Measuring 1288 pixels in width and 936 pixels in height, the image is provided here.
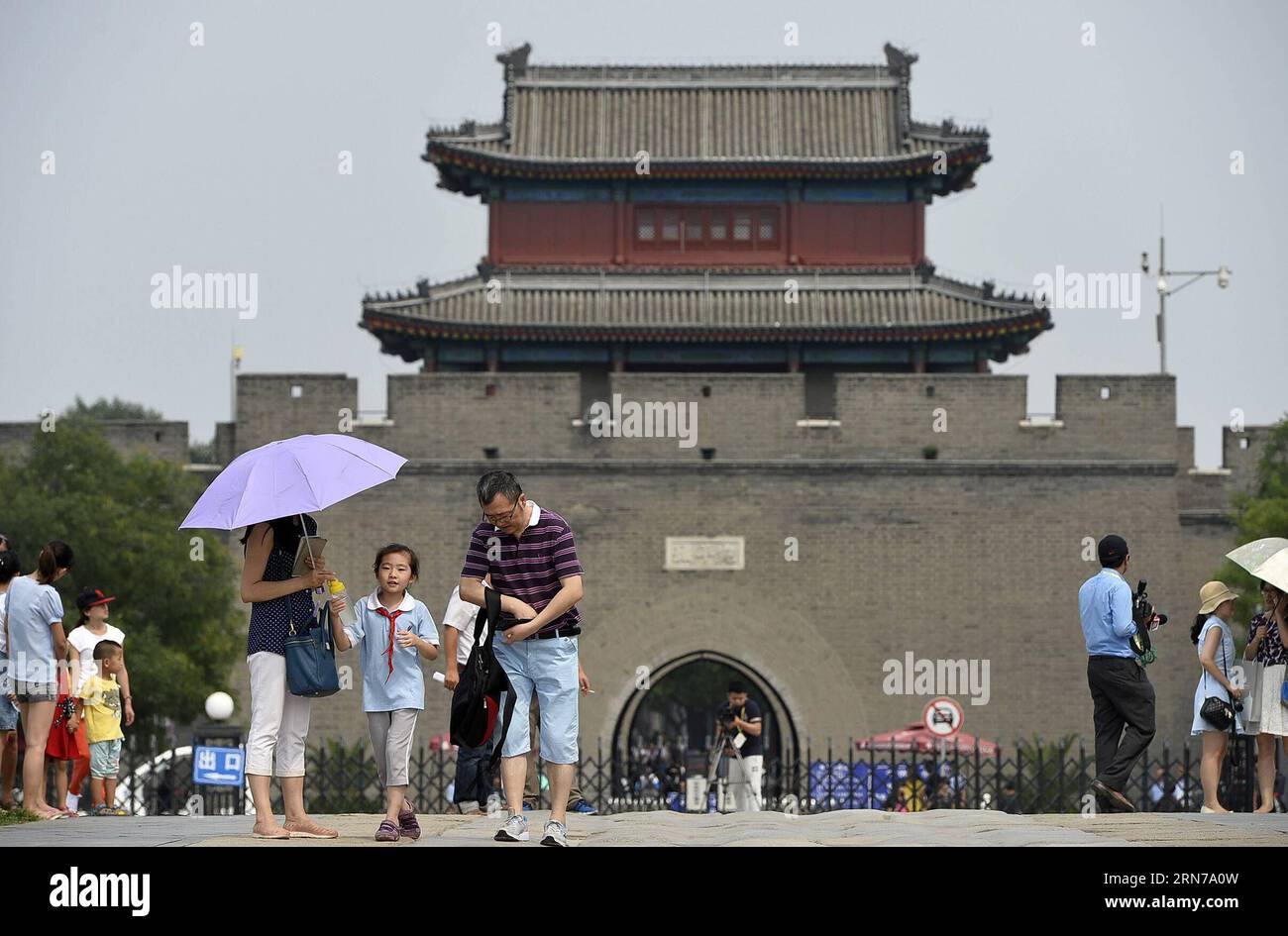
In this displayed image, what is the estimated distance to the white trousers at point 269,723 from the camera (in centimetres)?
758

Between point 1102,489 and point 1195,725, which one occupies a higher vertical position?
point 1102,489

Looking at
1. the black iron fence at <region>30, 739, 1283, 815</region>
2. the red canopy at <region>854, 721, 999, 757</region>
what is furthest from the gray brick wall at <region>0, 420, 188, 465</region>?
the red canopy at <region>854, 721, 999, 757</region>

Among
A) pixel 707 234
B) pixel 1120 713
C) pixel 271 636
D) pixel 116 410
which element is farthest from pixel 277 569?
pixel 116 410

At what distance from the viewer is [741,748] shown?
48.3 feet

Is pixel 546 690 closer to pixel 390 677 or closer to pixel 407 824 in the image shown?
pixel 390 677

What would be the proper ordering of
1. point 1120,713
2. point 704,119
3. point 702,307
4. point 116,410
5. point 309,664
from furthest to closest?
point 116,410
point 704,119
point 702,307
point 1120,713
point 309,664

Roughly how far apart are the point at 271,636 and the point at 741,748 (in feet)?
24.9

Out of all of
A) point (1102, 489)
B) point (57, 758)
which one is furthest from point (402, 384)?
point (57, 758)

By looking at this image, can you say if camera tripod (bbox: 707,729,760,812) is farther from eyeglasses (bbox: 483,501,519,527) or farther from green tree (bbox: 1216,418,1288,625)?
A: green tree (bbox: 1216,418,1288,625)

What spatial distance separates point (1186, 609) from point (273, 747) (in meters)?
18.1
